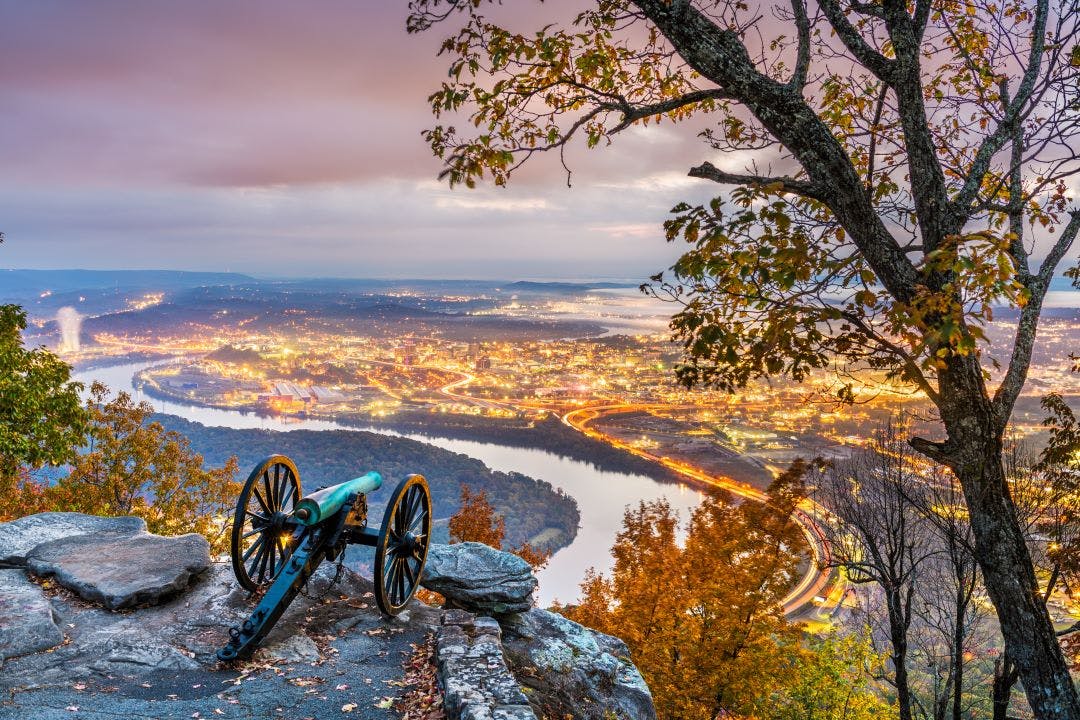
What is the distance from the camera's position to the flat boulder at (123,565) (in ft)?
21.2

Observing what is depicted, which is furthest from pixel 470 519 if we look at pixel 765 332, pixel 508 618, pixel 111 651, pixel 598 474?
pixel 598 474

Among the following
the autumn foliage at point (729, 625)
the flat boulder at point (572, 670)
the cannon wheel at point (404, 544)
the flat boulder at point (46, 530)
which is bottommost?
the autumn foliage at point (729, 625)

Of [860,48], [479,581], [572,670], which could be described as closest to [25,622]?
[479,581]

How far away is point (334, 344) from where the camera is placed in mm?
142750

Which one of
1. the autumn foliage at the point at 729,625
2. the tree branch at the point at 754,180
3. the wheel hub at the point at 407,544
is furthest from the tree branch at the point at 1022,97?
the autumn foliage at the point at 729,625

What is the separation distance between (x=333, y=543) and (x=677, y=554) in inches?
599

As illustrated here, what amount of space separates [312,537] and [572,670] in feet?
11.1

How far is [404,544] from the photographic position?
671 cm

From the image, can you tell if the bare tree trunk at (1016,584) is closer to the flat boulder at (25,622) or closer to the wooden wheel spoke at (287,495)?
the wooden wheel spoke at (287,495)

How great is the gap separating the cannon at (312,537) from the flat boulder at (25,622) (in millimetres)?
1689

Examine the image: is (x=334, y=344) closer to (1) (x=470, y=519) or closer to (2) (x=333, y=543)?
(1) (x=470, y=519)

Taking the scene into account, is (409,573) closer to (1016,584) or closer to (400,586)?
(400,586)

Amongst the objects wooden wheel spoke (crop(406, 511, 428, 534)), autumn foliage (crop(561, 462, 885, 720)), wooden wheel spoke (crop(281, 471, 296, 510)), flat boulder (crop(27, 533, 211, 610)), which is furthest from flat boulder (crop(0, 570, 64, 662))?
autumn foliage (crop(561, 462, 885, 720))

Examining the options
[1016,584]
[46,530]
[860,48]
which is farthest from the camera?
[46,530]
